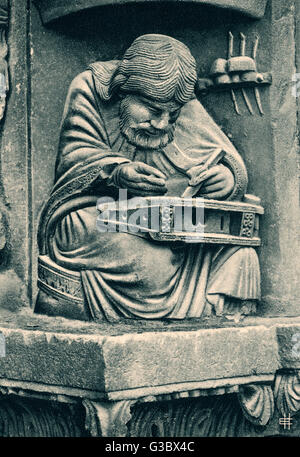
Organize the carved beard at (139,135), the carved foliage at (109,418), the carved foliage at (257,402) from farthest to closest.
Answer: the carved beard at (139,135)
the carved foliage at (257,402)
the carved foliage at (109,418)

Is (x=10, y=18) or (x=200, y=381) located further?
(x=10, y=18)

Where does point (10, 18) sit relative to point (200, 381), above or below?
above

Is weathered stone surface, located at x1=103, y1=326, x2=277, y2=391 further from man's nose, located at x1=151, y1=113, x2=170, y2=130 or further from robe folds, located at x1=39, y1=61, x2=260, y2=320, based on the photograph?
man's nose, located at x1=151, y1=113, x2=170, y2=130

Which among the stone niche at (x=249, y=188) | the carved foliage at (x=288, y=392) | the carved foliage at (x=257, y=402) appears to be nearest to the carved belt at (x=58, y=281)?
the stone niche at (x=249, y=188)

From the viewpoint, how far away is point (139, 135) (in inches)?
270

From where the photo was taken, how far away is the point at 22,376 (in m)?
6.57

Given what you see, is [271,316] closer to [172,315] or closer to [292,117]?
[172,315]

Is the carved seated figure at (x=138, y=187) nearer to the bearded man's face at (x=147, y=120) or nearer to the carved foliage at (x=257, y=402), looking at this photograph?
the bearded man's face at (x=147, y=120)

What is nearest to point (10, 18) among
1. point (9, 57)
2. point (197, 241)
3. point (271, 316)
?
point (9, 57)

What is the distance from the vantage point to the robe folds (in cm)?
659

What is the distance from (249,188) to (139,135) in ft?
2.41

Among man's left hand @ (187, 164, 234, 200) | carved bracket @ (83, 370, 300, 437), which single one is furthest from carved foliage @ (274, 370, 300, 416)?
man's left hand @ (187, 164, 234, 200)

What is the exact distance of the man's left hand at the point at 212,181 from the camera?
22.1 ft

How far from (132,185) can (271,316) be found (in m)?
1.16
